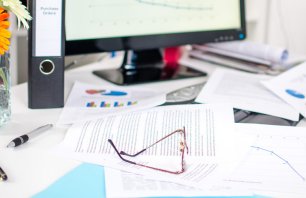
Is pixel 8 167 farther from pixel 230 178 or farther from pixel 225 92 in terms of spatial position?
pixel 225 92

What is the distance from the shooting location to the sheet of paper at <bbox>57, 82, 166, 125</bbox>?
2.80ft

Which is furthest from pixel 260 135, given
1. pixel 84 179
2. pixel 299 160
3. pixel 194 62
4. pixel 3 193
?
pixel 194 62

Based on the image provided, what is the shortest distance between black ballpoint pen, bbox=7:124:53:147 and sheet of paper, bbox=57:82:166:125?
42 millimetres

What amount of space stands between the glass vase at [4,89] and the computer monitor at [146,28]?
0.74 ft

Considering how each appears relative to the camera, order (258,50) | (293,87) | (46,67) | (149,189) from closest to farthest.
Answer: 1. (149,189)
2. (46,67)
3. (293,87)
4. (258,50)

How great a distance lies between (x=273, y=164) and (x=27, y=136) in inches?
15.7

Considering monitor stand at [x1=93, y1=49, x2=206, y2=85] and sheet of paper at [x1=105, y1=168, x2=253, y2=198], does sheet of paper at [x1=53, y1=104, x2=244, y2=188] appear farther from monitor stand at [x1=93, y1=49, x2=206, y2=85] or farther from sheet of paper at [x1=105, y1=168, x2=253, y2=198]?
monitor stand at [x1=93, y1=49, x2=206, y2=85]

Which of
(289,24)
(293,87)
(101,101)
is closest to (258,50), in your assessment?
(293,87)

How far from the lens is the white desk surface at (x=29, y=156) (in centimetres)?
60

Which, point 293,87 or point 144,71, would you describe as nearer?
point 293,87

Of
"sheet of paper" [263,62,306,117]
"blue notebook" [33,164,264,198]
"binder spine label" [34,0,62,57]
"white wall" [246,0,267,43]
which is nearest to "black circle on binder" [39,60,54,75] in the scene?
"binder spine label" [34,0,62,57]

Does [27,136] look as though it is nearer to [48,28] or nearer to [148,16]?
[48,28]

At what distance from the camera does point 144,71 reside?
3.88ft

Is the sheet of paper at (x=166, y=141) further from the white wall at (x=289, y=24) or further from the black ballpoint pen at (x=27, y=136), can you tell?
the white wall at (x=289, y=24)
